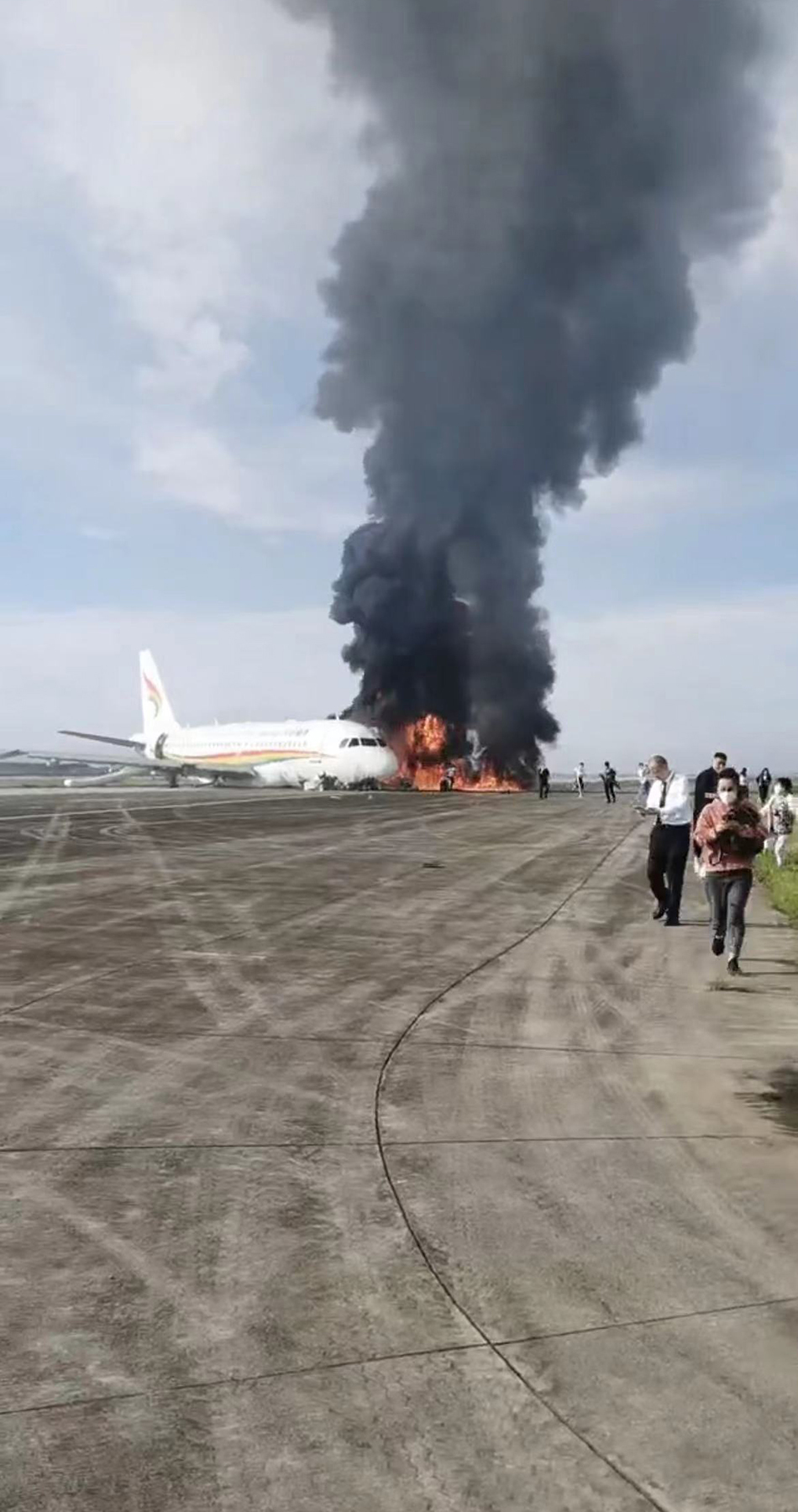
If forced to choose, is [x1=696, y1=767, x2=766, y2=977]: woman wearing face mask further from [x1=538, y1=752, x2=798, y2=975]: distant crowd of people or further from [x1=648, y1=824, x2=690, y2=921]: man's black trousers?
[x1=648, y1=824, x2=690, y2=921]: man's black trousers

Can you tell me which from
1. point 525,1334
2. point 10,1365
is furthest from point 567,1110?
point 10,1365

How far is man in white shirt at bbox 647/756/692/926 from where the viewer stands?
13688 mm

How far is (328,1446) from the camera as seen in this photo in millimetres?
3123

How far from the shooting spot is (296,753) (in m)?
66.4

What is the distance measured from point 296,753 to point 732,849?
56451 mm

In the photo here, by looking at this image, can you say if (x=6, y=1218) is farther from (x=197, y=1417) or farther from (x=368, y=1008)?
(x=368, y=1008)

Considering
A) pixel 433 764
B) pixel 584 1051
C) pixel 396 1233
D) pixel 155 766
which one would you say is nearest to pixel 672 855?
pixel 584 1051

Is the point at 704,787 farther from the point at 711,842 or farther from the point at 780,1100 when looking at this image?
the point at 780,1100

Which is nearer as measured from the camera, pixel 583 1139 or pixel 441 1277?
pixel 441 1277

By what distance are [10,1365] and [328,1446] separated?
1.10m

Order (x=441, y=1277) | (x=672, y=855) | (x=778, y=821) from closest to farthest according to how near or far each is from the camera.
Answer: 1. (x=441, y=1277)
2. (x=672, y=855)
3. (x=778, y=821)

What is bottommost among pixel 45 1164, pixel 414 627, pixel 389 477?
pixel 45 1164

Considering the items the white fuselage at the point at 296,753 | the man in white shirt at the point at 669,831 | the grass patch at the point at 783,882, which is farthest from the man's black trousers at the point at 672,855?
the white fuselage at the point at 296,753

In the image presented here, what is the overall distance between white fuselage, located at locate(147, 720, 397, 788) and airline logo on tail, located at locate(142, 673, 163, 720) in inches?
474
